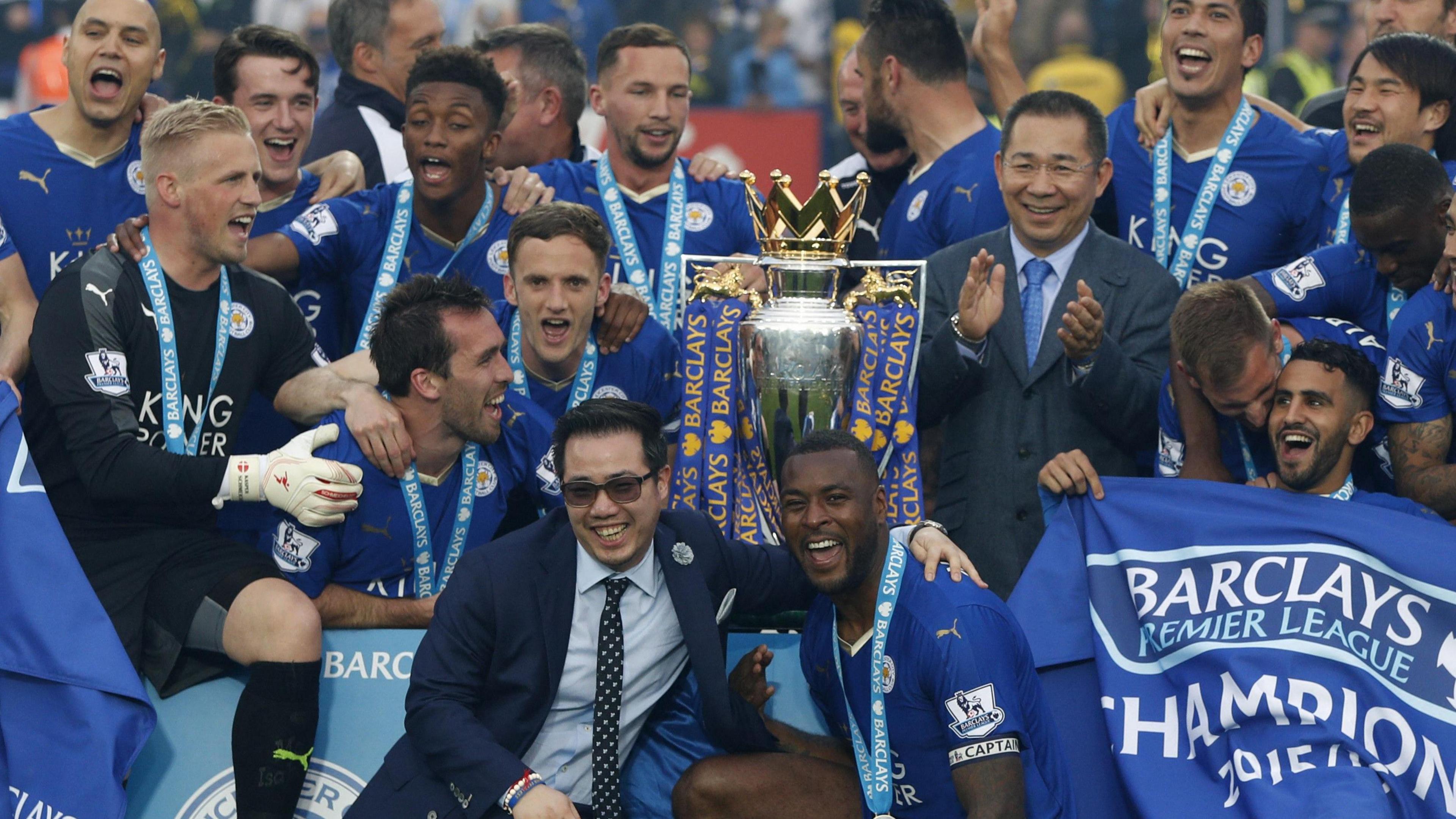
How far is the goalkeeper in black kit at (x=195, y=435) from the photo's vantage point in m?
4.68

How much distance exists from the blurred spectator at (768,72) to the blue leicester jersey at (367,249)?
10.3 meters

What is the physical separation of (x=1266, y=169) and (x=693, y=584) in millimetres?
2878

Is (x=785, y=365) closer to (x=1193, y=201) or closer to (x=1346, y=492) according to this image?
(x=1346, y=492)

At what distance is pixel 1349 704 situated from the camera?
455 cm

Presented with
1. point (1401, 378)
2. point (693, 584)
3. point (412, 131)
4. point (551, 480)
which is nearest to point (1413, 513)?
point (1401, 378)

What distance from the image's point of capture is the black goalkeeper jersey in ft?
15.8

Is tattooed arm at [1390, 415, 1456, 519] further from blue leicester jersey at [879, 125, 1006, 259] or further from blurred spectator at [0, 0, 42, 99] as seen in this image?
blurred spectator at [0, 0, 42, 99]

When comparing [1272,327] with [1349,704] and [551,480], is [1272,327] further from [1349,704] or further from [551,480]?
[551,480]

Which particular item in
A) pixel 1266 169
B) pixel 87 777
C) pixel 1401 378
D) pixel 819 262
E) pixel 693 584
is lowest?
pixel 87 777

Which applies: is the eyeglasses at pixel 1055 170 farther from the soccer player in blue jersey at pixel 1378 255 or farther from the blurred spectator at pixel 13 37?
the blurred spectator at pixel 13 37

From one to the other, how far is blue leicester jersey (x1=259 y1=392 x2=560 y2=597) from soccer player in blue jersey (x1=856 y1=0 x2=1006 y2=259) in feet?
6.07

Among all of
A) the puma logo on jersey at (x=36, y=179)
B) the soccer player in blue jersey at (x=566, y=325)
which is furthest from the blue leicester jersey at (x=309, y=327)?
the puma logo on jersey at (x=36, y=179)

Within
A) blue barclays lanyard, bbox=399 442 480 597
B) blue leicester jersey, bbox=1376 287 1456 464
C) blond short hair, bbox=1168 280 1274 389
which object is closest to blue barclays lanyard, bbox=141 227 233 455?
blue barclays lanyard, bbox=399 442 480 597

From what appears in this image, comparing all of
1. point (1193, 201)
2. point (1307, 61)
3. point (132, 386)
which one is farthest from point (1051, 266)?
point (1307, 61)
